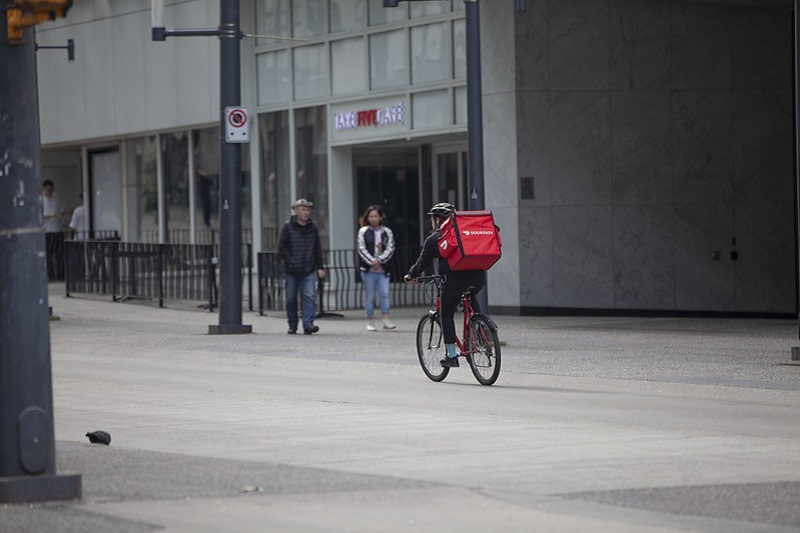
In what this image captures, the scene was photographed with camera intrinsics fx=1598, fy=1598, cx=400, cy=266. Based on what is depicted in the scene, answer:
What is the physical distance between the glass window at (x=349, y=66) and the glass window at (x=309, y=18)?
0.58 meters

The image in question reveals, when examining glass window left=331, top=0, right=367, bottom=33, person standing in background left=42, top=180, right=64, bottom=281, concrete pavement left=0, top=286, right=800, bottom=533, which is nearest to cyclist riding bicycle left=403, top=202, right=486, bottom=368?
concrete pavement left=0, top=286, right=800, bottom=533

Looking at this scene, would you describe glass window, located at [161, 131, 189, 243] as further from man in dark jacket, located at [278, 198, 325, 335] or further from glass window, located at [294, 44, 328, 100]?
man in dark jacket, located at [278, 198, 325, 335]

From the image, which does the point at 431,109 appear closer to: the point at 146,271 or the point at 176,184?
the point at 146,271

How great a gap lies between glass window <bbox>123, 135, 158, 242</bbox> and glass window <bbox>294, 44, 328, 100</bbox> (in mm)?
6321

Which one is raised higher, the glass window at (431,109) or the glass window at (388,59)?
the glass window at (388,59)

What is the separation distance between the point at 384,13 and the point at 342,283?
4.92m

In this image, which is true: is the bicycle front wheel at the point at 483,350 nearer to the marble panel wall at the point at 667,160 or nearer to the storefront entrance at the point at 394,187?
the marble panel wall at the point at 667,160

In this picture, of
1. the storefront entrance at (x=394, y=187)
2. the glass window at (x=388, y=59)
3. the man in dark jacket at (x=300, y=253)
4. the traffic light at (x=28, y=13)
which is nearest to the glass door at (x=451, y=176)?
the storefront entrance at (x=394, y=187)

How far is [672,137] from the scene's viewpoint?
27.2 m

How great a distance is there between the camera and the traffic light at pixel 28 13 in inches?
328

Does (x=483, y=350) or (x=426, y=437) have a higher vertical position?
(x=483, y=350)

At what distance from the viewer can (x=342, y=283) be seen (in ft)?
95.3

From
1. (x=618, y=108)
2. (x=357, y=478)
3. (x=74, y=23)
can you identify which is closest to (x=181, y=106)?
(x=74, y=23)

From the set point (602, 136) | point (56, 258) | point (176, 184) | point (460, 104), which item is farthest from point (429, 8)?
point (56, 258)
